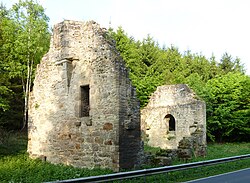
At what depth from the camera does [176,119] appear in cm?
2209

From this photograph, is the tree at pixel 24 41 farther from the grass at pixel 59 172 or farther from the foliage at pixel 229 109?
the foliage at pixel 229 109

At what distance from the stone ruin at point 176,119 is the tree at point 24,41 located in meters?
10.3

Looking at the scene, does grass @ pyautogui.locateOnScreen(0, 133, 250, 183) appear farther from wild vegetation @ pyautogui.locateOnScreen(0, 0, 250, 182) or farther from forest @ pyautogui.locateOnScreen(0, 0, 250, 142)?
forest @ pyautogui.locateOnScreen(0, 0, 250, 142)

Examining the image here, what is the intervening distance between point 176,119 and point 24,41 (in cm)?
1467

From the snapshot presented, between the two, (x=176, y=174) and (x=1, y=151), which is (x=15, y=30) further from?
(x=176, y=174)

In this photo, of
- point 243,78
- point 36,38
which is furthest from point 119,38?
point 243,78

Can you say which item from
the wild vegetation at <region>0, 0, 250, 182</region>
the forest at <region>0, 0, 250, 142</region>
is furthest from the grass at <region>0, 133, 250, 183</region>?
the forest at <region>0, 0, 250, 142</region>

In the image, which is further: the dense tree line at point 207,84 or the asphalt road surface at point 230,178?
the dense tree line at point 207,84

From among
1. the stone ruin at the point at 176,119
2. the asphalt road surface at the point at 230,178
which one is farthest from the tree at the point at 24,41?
the asphalt road surface at the point at 230,178

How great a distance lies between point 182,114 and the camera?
21.7m

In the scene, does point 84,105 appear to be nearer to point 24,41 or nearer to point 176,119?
point 176,119

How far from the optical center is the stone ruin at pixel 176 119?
19750mm

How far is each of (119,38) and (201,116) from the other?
18.0 meters

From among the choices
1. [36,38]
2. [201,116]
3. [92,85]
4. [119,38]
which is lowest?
[201,116]
